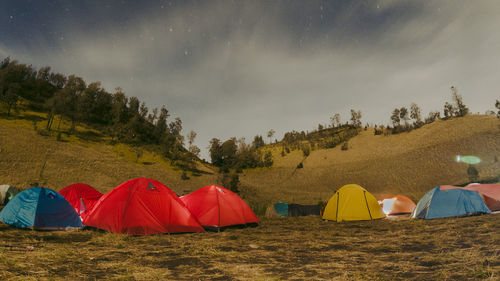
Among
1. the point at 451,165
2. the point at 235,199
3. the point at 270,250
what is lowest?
the point at 270,250

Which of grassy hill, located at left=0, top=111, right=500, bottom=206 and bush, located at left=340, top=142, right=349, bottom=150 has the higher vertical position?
bush, located at left=340, top=142, right=349, bottom=150

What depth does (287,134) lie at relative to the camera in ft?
377

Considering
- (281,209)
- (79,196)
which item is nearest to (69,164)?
(79,196)

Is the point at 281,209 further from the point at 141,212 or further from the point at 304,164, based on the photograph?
the point at 304,164

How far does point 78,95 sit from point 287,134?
79929mm

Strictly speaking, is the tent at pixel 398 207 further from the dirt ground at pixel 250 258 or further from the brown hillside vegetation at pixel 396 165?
the brown hillside vegetation at pixel 396 165

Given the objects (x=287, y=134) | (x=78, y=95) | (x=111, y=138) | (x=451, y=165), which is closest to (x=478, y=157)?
(x=451, y=165)

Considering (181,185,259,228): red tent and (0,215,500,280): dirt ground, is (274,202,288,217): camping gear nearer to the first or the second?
(181,185,259,228): red tent

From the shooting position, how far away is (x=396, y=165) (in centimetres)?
5225

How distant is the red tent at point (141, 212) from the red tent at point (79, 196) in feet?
13.3

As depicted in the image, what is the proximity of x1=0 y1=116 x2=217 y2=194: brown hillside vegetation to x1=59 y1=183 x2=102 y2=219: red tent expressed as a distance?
2607 cm

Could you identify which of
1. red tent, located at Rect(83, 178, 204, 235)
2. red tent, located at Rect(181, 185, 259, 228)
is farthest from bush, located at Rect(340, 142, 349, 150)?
red tent, located at Rect(83, 178, 204, 235)

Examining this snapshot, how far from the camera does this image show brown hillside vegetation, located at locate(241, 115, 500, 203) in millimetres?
42469

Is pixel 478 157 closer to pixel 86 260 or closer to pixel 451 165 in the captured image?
pixel 451 165
